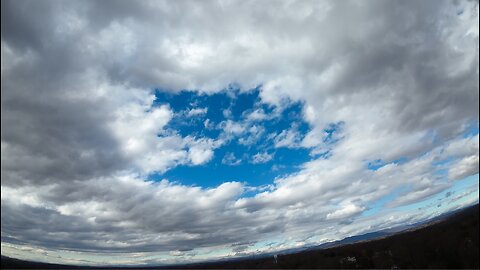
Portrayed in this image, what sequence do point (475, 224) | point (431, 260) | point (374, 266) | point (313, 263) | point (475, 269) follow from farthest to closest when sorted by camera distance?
1. point (313, 263)
2. point (374, 266)
3. point (475, 224)
4. point (431, 260)
5. point (475, 269)

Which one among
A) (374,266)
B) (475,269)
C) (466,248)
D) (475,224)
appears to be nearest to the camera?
(475,269)

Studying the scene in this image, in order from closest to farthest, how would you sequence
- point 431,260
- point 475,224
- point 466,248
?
point 466,248 → point 431,260 → point 475,224

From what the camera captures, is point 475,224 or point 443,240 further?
point 475,224

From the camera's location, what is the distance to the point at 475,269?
22828mm

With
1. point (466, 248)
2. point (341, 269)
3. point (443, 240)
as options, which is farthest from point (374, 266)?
point (466, 248)

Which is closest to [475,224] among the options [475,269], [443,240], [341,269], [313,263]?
[443,240]

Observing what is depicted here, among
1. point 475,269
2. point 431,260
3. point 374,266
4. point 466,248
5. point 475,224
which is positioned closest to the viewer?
point 475,269

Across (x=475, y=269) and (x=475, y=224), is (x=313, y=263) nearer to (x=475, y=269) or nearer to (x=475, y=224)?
(x=475, y=224)

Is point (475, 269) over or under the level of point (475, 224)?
under

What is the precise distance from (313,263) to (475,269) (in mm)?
27134

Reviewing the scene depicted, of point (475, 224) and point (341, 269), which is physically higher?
point (475, 224)

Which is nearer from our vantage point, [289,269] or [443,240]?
[443,240]

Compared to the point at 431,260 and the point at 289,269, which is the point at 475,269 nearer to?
the point at 431,260

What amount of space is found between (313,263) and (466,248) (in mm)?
25329
